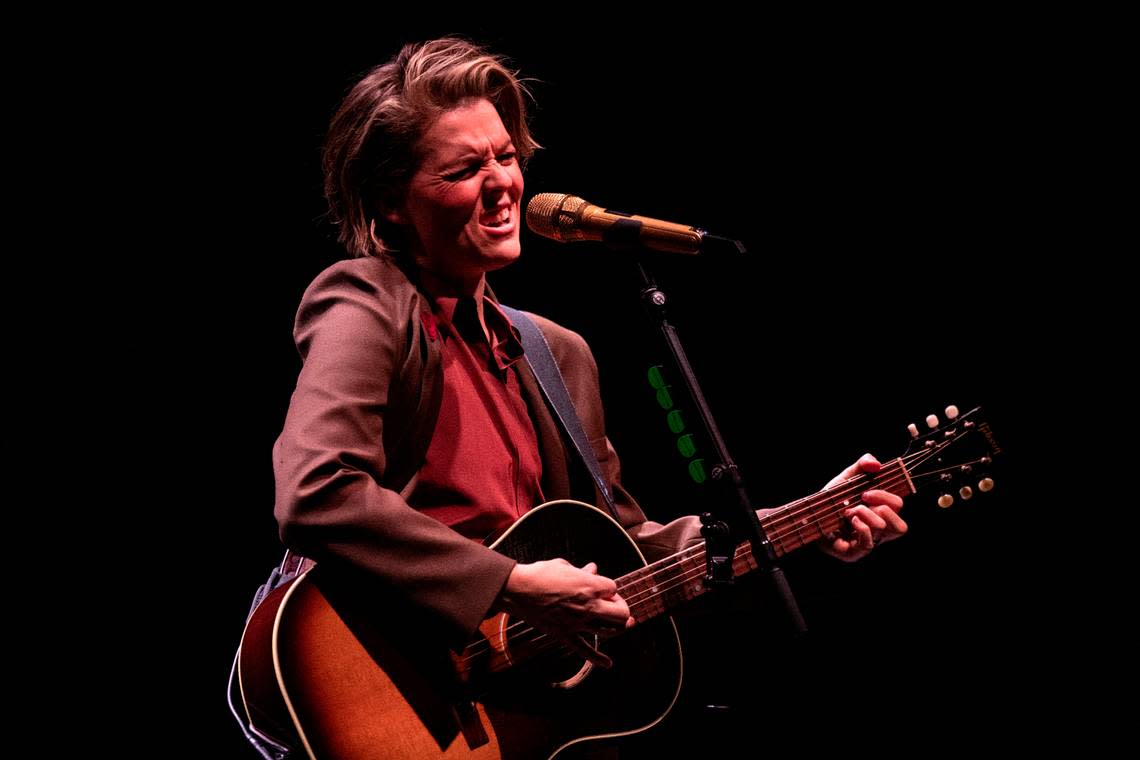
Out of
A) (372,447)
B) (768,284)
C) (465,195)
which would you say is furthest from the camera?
(768,284)

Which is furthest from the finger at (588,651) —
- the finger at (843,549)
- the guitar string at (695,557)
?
the finger at (843,549)

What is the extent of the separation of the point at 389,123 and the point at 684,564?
1187 millimetres

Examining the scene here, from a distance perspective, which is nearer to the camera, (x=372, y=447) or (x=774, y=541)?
(x=372, y=447)

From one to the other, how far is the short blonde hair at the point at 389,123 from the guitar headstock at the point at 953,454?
4.39 feet

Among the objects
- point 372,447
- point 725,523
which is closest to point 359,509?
point 372,447

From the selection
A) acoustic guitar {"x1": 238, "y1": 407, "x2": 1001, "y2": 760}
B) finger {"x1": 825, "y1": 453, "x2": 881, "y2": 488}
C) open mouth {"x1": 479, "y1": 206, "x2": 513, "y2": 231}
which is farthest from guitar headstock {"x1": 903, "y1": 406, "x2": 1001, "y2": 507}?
open mouth {"x1": 479, "y1": 206, "x2": 513, "y2": 231}

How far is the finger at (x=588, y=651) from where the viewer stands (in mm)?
1789

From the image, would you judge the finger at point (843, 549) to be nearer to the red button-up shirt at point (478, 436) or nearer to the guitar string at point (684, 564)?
the guitar string at point (684, 564)

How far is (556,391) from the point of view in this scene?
7.30ft

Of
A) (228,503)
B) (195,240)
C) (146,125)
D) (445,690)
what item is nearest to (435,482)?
(445,690)

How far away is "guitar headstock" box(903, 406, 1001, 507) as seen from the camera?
7.21ft

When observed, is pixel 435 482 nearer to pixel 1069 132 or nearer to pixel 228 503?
pixel 228 503

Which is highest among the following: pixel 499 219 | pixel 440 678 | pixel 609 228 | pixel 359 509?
pixel 499 219

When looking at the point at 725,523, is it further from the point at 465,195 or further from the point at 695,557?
the point at 465,195
